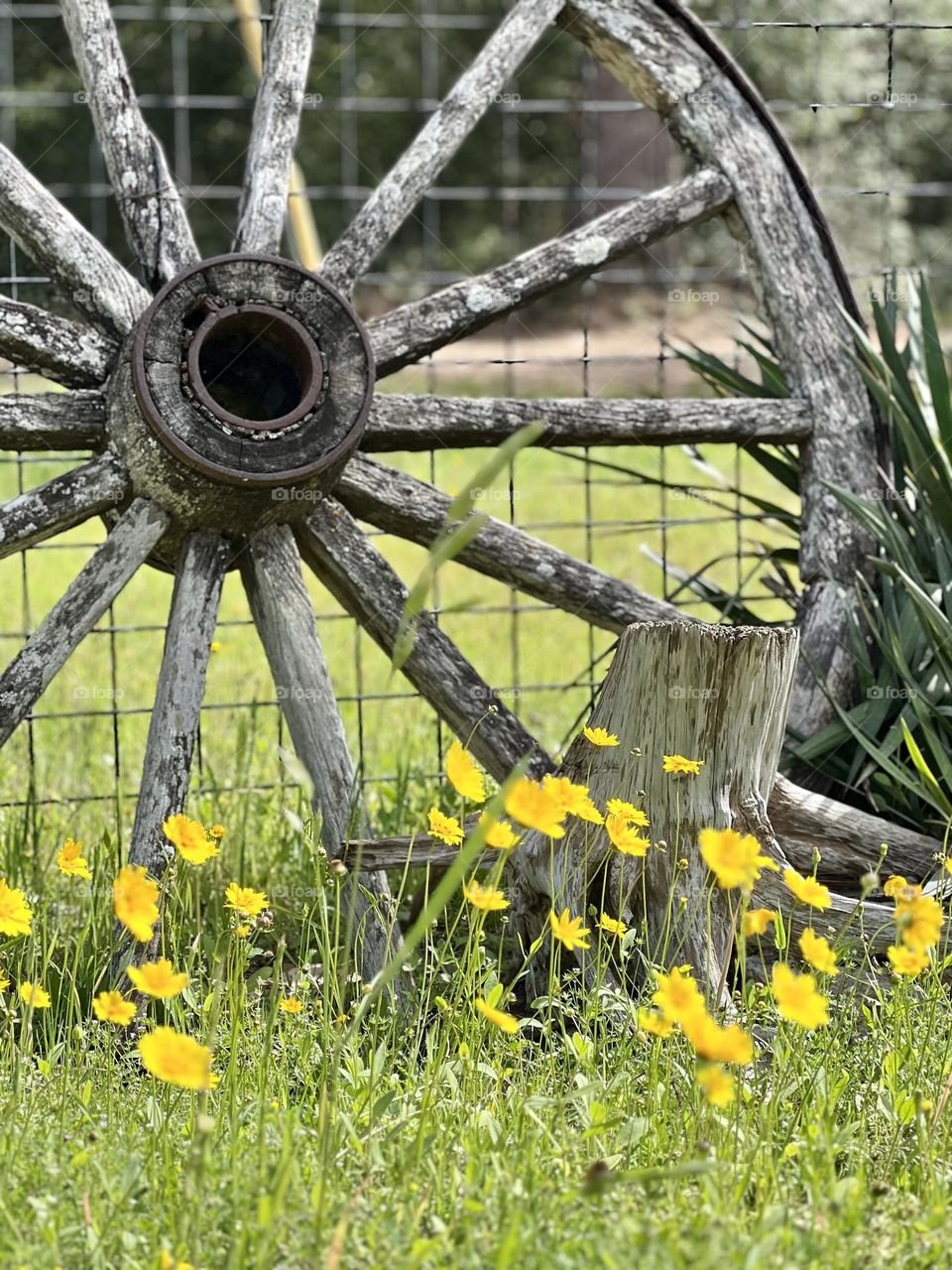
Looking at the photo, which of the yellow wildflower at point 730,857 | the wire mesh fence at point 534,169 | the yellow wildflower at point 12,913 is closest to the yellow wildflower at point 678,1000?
the yellow wildflower at point 730,857

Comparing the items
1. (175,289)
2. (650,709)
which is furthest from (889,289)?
(175,289)

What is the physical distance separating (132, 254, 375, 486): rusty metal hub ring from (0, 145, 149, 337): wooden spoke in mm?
149

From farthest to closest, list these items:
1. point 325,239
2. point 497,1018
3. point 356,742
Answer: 1. point 325,239
2. point 356,742
3. point 497,1018

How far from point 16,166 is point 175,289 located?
1.52 ft

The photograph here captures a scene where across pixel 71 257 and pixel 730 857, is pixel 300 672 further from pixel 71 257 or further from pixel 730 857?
pixel 730 857

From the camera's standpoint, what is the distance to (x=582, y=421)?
2.96 metres

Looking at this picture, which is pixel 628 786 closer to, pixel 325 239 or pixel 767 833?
pixel 767 833

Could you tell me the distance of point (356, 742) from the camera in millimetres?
4230

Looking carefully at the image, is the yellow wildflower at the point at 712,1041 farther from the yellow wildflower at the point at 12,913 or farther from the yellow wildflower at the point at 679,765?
the yellow wildflower at the point at 12,913

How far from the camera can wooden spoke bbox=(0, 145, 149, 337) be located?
2664 mm

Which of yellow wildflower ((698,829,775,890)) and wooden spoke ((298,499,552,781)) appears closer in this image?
yellow wildflower ((698,829,775,890))

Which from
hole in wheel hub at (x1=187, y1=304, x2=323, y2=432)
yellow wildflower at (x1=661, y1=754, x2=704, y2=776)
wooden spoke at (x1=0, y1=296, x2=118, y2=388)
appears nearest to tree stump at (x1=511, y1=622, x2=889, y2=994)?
yellow wildflower at (x1=661, y1=754, x2=704, y2=776)

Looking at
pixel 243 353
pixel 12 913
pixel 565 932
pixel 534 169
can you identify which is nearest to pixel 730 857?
pixel 565 932
